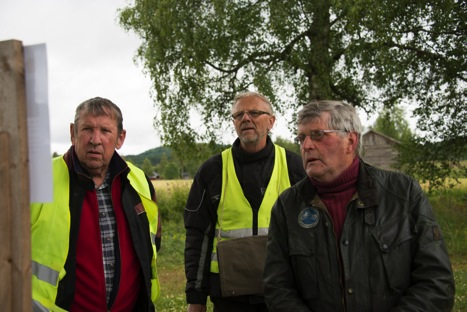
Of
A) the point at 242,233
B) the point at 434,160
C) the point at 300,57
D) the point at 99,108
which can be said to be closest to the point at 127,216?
the point at 99,108

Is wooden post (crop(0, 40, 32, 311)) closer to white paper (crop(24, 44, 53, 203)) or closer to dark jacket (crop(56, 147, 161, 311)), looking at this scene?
white paper (crop(24, 44, 53, 203))

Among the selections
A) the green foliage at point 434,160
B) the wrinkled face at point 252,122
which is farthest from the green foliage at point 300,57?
the wrinkled face at point 252,122

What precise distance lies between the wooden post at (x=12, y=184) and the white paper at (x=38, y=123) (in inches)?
1.5

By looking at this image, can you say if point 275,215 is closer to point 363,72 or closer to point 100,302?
point 100,302

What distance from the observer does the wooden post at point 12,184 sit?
1907mm

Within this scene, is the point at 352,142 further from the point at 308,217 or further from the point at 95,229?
the point at 95,229

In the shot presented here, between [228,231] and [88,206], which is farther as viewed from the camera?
[228,231]

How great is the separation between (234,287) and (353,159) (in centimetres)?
123

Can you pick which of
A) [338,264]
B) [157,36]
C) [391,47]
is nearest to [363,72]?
[391,47]

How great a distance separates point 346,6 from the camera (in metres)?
12.3

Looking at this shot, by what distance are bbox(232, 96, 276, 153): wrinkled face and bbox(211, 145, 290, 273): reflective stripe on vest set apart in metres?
0.16

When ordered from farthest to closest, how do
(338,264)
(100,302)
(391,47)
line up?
1. (391,47)
2. (100,302)
3. (338,264)

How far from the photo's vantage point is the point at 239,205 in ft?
12.5

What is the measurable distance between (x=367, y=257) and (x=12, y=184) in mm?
1706
